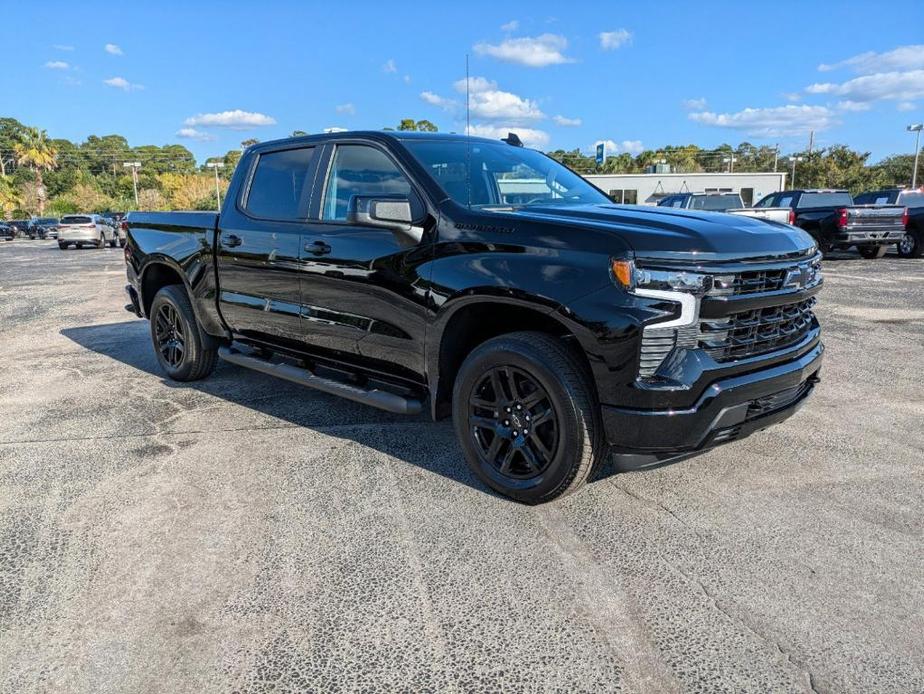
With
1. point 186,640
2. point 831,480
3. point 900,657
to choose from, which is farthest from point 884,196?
point 186,640

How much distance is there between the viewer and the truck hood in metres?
2.87

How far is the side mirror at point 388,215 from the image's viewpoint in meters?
3.49

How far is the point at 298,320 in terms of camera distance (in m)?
4.49

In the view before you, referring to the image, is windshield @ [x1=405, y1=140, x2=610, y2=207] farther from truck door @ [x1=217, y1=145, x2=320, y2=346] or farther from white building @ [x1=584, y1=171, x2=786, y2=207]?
white building @ [x1=584, y1=171, x2=786, y2=207]

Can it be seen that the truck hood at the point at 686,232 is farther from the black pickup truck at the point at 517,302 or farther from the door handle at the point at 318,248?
the door handle at the point at 318,248

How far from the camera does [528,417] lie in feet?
10.8

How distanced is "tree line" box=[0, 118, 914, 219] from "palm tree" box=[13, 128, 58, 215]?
0.10m

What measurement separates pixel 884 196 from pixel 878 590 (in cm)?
1995

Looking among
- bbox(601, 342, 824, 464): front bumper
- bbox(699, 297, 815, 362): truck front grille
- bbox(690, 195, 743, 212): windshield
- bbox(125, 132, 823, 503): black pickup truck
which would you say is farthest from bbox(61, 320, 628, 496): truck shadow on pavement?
bbox(690, 195, 743, 212): windshield

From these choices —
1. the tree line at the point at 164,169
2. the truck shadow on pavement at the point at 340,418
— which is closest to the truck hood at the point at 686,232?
the truck shadow on pavement at the point at 340,418

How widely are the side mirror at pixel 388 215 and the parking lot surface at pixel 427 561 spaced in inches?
52.8

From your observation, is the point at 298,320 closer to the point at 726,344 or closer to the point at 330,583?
the point at 330,583

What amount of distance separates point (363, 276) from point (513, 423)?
129 centimetres

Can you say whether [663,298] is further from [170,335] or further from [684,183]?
[684,183]
